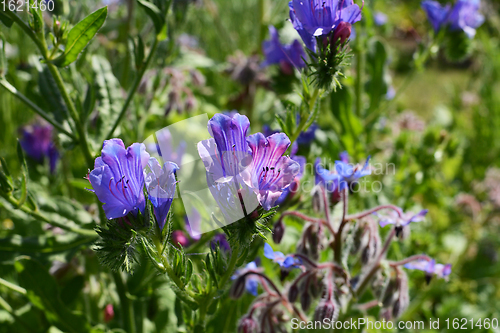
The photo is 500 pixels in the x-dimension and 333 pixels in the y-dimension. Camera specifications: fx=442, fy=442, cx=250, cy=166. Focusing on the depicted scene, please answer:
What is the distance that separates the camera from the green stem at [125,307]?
165cm

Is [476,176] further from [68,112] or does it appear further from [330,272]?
[68,112]

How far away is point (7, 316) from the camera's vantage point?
191 centimetres

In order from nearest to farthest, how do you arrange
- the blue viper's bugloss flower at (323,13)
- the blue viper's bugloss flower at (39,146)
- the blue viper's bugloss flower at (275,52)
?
the blue viper's bugloss flower at (323,13) → the blue viper's bugloss flower at (275,52) → the blue viper's bugloss flower at (39,146)

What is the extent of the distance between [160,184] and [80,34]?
59 cm

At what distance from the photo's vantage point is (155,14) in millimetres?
1481

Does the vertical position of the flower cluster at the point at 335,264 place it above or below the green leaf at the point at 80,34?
below

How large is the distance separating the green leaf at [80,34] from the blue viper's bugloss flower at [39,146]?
119 centimetres

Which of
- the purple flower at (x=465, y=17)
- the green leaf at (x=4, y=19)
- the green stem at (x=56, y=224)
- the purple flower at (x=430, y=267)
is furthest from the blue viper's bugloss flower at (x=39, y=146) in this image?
the purple flower at (x=465, y=17)

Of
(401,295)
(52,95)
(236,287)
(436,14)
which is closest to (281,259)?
(236,287)

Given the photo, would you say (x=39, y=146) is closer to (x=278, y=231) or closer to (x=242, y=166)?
(x=278, y=231)

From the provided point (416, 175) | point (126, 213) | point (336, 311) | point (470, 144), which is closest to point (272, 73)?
point (416, 175)

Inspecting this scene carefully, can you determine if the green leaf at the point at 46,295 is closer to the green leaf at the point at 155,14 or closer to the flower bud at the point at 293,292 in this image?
the flower bud at the point at 293,292

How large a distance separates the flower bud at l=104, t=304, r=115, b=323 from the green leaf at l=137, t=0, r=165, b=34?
125 cm

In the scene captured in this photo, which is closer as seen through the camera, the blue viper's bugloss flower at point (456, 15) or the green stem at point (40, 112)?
the green stem at point (40, 112)
